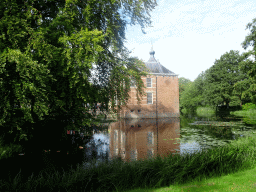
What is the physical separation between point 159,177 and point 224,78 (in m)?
44.0

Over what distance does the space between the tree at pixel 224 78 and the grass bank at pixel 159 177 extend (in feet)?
134

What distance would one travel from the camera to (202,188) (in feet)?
15.0

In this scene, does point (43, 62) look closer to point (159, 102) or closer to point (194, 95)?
point (159, 102)

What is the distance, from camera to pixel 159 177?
538 centimetres

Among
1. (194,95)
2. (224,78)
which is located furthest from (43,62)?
(194,95)

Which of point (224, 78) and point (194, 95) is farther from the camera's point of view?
point (194, 95)

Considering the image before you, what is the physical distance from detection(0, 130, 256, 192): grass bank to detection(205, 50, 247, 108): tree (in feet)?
134

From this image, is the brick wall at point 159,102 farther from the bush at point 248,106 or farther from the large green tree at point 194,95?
the large green tree at point 194,95

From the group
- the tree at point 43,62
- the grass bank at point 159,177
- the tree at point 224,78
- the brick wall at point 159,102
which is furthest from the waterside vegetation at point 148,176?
the tree at point 224,78

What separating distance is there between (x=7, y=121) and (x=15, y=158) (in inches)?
106

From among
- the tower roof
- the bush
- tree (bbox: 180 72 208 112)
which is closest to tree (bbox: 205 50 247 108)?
the bush

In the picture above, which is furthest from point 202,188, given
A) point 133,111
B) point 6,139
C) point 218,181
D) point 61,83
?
point 133,111

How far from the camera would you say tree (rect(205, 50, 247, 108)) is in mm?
43344

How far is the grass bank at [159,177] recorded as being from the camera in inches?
190
